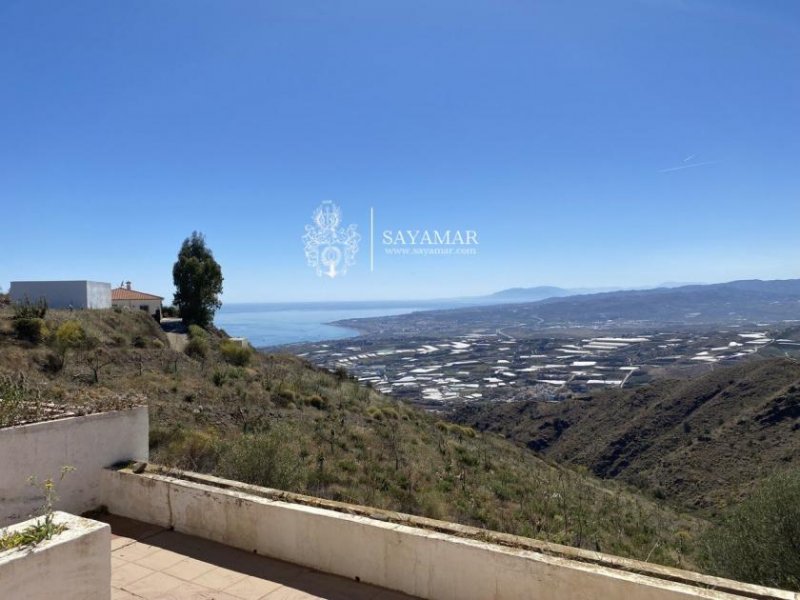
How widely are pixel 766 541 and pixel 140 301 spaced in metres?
34.4

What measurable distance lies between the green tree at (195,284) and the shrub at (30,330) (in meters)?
14.5

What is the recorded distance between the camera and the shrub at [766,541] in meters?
7.82

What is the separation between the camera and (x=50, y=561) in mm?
2775

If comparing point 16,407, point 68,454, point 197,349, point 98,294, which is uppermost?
point 98,294

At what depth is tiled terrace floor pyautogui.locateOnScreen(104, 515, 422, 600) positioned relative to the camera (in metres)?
3.61

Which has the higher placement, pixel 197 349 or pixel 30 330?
pixel 30 330

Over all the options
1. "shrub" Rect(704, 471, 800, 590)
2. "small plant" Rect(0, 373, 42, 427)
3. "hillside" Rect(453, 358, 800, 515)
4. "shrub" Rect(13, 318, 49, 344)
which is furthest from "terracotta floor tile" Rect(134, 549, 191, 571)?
"hillside" Rect(453, 358, 800, 515)

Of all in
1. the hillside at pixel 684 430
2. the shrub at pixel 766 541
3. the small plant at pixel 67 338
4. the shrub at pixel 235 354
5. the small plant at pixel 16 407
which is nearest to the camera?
the small plant at pixel 16 407

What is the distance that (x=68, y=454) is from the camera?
4.81 meters

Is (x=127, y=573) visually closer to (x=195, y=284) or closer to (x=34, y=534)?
(x=34, y=534)

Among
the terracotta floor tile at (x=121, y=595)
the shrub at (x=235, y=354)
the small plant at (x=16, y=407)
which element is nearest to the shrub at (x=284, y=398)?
the shrub at (x=235, y=354)

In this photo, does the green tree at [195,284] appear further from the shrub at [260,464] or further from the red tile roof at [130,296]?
the shrub at [260,464]

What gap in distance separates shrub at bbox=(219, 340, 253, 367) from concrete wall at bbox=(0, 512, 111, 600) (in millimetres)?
23931

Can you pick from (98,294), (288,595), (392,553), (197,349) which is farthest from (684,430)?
(288,595)
